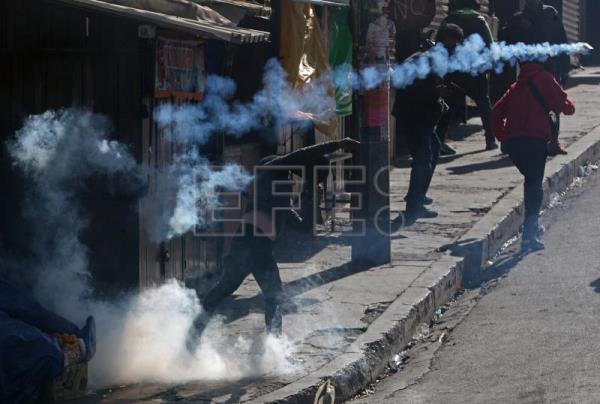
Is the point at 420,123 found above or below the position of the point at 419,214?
above

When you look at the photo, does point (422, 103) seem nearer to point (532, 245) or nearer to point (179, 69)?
point (532, 245)

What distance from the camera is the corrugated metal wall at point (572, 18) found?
28.0m

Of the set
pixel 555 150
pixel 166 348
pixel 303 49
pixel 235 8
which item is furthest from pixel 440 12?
pixel 166 348

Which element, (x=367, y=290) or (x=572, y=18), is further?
(x=572, y=18)

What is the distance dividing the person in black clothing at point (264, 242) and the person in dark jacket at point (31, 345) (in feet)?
2.81

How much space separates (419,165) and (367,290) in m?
3.17

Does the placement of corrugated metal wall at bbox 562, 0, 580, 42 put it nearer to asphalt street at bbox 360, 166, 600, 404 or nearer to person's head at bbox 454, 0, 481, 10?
person's head at bbox 454, 0, 481, 10

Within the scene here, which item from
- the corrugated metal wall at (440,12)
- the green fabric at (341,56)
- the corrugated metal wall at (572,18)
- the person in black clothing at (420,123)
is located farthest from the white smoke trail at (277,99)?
the corrugated metal wall at (572,18)

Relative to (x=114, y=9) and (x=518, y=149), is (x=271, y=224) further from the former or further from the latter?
(x=518, y=149)

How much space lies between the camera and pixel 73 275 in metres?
8.15

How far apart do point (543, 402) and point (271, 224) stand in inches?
79.8

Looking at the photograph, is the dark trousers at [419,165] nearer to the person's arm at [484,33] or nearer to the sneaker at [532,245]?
the sneaker at [532,245]

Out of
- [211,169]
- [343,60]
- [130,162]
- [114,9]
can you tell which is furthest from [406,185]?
[114,9]

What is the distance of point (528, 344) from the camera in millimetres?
8094
